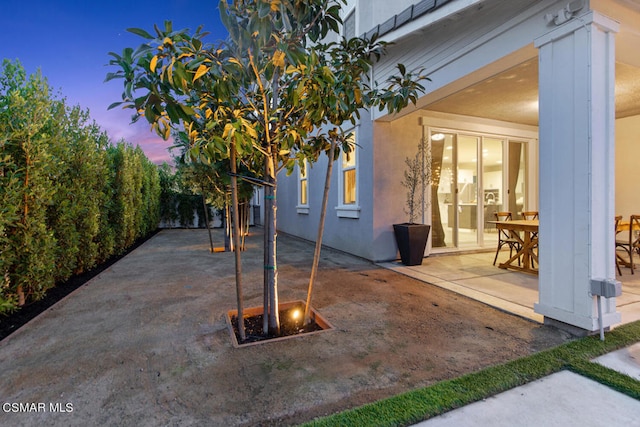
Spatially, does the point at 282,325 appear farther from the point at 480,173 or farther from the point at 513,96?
the point at 480,173

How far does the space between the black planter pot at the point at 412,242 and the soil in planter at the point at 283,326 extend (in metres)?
2.53

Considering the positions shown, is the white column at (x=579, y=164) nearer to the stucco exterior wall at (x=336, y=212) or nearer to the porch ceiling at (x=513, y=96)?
the porch ceiling at (x=513, y=96)

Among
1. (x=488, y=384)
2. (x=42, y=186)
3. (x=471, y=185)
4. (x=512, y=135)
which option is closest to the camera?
(x=488, y=384)

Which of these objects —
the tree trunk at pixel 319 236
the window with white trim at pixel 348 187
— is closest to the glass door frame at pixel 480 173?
the window with white trim at pixel 348 187

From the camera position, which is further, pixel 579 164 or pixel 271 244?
pixel 271 244

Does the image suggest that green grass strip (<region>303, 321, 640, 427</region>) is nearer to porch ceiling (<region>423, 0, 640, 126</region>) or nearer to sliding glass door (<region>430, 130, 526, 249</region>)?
porch ceiling (<region>423, 0, 640, 126</region>)

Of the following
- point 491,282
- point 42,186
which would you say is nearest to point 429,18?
point 491,282

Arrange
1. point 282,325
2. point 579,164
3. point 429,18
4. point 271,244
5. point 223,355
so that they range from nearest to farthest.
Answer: point 223,355, point 579,164, point 271,244, point 282,325, point 429,18

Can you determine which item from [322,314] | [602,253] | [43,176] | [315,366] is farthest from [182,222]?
[602,253]

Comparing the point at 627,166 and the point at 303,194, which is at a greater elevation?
the point at 627,166

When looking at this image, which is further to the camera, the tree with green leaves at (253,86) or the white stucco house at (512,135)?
the white stucco house at (512,135)

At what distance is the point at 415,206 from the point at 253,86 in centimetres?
385

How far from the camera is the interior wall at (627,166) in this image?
19.3 ft

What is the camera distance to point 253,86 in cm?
248
